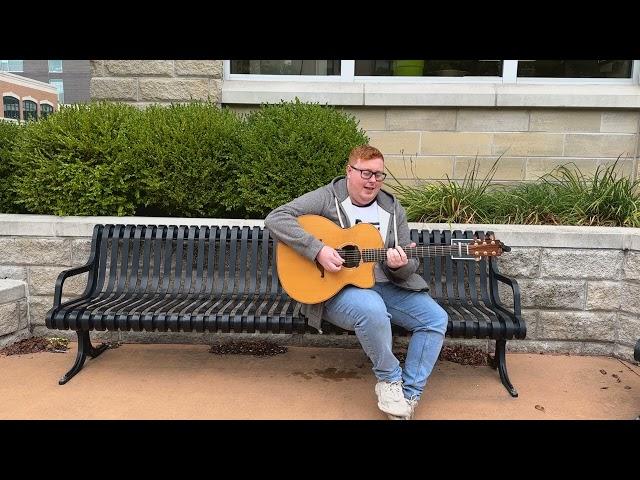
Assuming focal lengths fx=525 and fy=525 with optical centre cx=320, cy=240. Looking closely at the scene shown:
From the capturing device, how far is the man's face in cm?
313

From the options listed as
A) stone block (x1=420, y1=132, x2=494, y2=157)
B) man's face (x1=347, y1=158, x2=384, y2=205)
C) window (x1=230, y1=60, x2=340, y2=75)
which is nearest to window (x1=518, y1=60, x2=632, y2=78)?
stone block (x1=420, y1=132, x2=494, y2=157)

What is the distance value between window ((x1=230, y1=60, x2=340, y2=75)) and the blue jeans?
11.9 ft

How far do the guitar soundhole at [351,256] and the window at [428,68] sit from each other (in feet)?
11.4

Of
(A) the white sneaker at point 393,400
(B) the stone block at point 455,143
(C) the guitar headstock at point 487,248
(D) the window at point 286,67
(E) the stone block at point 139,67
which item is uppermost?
(D) the window at point 286,67

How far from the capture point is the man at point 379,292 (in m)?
2.94

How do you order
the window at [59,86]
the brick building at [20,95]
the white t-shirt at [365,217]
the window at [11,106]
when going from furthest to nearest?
the window at [59,86] → the window at [11,106] → the brick building at [20,95] → the white t-shirt at [365,217]

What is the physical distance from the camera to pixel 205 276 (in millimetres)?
3916

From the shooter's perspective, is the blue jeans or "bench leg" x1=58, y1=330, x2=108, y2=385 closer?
the blue jeans

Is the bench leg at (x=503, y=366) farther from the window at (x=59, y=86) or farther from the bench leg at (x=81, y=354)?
the window at (x=59, y=86)

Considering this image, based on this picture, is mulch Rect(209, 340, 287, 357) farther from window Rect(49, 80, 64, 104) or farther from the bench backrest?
window Rect(49, 80, 64, 104)

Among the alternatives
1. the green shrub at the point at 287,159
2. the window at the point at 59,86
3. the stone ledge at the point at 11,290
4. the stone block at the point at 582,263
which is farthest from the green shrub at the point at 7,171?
the window at the point at 59,86

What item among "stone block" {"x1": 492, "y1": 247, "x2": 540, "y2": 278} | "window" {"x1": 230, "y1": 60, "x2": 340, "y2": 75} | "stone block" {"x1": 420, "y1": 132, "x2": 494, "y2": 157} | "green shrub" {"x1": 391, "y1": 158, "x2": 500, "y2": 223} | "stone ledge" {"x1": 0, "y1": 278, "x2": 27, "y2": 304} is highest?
"window" {"x1": 230, "y1": 60, "x2": 340, "y2": 75}

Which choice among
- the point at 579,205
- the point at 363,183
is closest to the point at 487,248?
the point at 363,183

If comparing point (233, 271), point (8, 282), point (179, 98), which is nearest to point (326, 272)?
point (233, 271)
